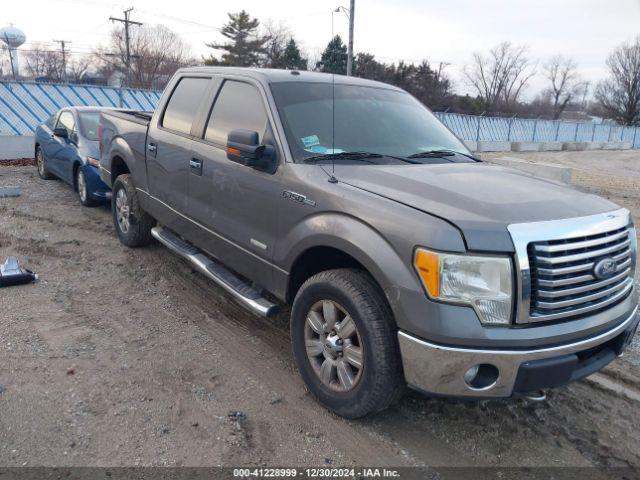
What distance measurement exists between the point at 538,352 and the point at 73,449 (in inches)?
97.1

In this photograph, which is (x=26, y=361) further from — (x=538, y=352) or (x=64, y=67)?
(x=64, y=67)

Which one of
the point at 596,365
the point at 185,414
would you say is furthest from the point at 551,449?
the point at 185,414

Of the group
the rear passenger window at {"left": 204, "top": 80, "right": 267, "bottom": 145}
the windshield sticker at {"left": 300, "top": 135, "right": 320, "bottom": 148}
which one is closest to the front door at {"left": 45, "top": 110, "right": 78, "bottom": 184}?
the rear passenger window at {"left": 204, "top": 80, "right": 267, "bottom": 145}

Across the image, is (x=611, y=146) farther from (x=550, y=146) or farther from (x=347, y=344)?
(x=347, y=344)

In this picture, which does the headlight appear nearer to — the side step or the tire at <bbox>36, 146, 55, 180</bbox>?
the side step

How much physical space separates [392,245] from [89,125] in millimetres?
7145

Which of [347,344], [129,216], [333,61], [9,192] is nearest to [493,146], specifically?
[333,61]

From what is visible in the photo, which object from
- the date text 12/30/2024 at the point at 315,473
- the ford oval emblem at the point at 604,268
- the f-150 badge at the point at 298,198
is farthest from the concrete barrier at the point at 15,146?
the ford oval emblem at the point at 604,268

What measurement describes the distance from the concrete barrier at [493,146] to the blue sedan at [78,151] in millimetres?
21691

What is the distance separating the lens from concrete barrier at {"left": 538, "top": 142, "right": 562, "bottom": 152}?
33.1m

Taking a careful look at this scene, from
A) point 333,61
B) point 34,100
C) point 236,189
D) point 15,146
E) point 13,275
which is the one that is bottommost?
point 13,275

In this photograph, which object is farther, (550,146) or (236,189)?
(550,146)

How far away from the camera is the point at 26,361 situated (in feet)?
11.9

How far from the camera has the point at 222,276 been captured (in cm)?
414
